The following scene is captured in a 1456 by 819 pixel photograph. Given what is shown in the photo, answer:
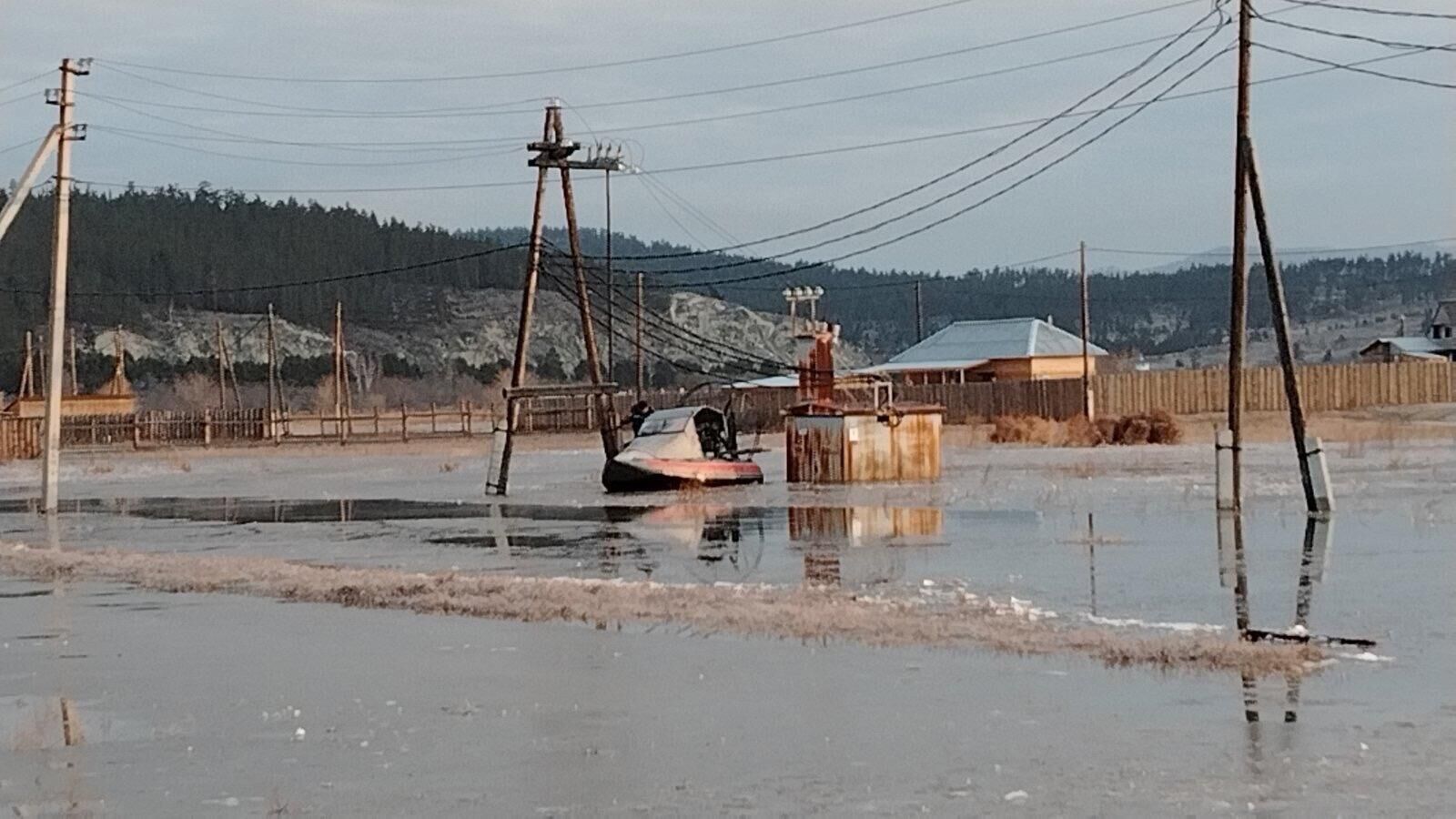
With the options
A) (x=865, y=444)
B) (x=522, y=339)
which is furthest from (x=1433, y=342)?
(x=522, y=339)

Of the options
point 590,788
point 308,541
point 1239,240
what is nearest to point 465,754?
point 590,788

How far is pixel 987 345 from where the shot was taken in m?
112

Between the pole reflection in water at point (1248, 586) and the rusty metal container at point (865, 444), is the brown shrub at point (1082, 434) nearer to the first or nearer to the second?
the rusty metal container at point (865, 444)

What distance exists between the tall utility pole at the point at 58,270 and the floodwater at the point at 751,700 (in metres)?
15.6

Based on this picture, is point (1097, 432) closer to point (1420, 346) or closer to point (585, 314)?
point (585, 314)

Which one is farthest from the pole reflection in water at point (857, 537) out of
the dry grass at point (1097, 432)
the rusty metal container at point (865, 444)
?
the dry grass at point (1097, 432)

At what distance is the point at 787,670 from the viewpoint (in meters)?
12.9

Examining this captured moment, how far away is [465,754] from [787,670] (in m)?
3.30

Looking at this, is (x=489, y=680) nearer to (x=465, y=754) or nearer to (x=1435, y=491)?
(x=465, y=754)

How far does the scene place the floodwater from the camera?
8.99 meters

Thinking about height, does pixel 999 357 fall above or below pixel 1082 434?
above

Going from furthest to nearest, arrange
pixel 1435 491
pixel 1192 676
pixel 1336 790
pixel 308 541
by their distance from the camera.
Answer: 1. pixel 1435 491
2. pixel 308 541
3. pixel 1192 676
4. pixel 1336 790

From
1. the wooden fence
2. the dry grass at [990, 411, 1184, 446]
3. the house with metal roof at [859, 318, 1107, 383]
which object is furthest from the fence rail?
the dry grass at [990, 411, 1184, 446]

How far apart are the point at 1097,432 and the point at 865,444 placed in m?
24.9
